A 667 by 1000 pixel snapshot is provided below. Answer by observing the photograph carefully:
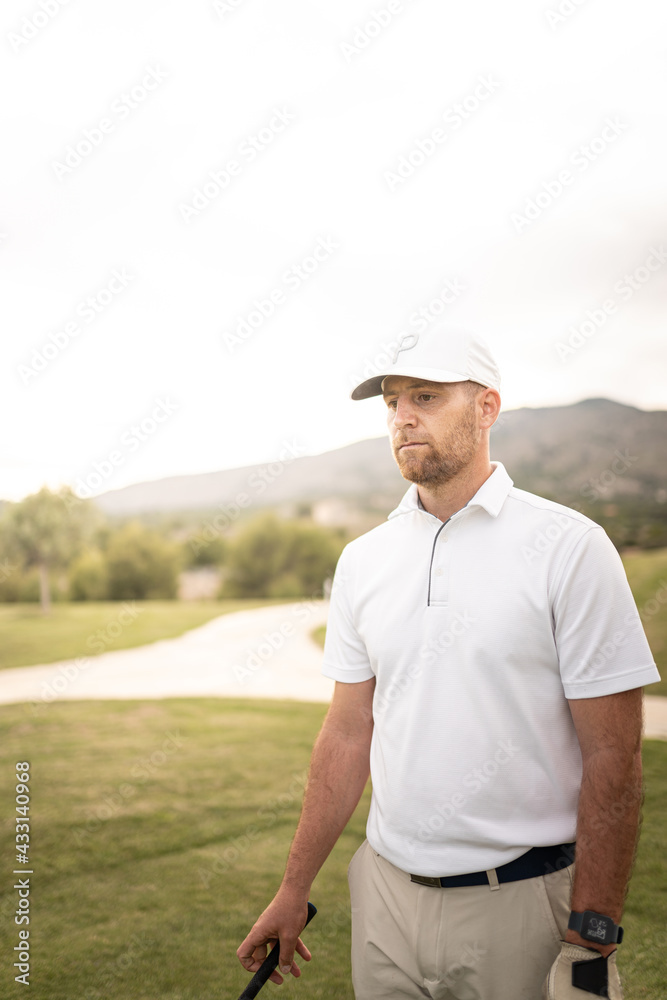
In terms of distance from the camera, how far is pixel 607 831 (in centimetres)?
133

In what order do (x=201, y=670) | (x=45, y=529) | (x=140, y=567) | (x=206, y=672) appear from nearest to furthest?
(x=206, y=672) → (x=201, y=670) → (x=45, y=529) → (x=140, y=567)

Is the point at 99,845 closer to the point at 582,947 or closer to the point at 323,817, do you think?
the point at 323,817

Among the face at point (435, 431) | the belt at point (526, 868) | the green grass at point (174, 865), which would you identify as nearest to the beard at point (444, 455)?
the face at point (435, 431)

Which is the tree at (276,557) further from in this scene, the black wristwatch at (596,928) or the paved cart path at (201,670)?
the black wristwatch at (596,928)

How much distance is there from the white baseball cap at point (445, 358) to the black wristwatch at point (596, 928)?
106 centimetres

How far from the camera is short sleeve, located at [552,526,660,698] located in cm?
133

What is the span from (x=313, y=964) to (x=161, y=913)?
1001 millimetres

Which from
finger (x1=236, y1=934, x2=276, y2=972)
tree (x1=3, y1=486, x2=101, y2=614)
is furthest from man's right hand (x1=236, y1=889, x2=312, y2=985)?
tree (x1=3, y1=486, x2=101, y2=614)

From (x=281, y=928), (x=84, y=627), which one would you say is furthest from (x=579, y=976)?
(x=84, y=627)

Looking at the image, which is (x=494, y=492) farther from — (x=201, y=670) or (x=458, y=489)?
(x=201, y=670)

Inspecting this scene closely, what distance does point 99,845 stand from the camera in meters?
4.84

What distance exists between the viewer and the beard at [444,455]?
5.20ft

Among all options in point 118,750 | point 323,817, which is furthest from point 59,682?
point 323,817

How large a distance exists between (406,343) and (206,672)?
13.9m
